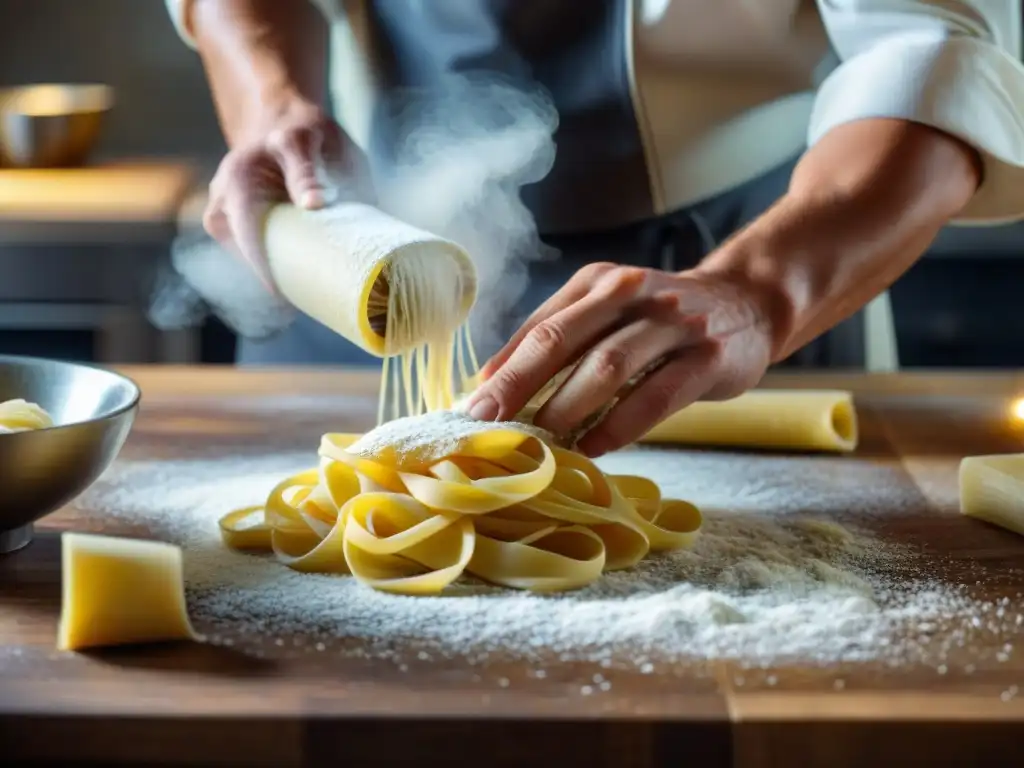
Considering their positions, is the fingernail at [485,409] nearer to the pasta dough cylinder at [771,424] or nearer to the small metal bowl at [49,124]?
the pasta dough cylinder at [771,424]

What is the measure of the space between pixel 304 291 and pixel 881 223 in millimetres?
720

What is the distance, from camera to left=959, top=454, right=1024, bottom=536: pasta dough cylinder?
1.53 meters

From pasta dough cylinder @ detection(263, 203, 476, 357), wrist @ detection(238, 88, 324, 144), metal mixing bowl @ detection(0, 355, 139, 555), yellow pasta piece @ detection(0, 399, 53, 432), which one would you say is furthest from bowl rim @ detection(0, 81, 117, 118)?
yellow pasta piece @ detection(0, 399, 53, 432)

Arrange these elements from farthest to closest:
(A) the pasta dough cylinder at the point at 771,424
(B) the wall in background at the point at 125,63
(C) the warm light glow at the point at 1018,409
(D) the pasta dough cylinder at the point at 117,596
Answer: (B) the wall in background at the point at 125,63
(C) the warm light glow at the point at 1018,409
(A) the pasta dough cylinder at the point at 771,424
(D) the pasta dough cylinder at the point at 117,596

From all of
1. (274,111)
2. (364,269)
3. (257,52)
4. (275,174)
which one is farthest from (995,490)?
(257,52)

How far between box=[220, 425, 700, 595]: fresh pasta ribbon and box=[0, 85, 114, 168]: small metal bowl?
2.34 metres

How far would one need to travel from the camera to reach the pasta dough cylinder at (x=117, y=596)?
121 centimetres

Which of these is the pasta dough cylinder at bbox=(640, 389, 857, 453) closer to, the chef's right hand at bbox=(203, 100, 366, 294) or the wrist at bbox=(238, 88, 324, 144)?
the chef's right hand at bbox=(203, 100, 366, 294)

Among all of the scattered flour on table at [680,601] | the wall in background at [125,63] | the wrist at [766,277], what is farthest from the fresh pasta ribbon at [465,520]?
the wall in background at [125,63]

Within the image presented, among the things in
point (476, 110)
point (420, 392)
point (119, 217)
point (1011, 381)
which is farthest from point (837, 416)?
point (119, 217)

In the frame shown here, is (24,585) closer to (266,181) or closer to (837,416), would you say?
(266,181)

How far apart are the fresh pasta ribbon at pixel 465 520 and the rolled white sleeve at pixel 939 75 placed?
2.09ft

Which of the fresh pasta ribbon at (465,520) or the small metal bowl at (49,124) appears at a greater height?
the small metal bowl at (49,124)

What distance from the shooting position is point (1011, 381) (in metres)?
2.23
